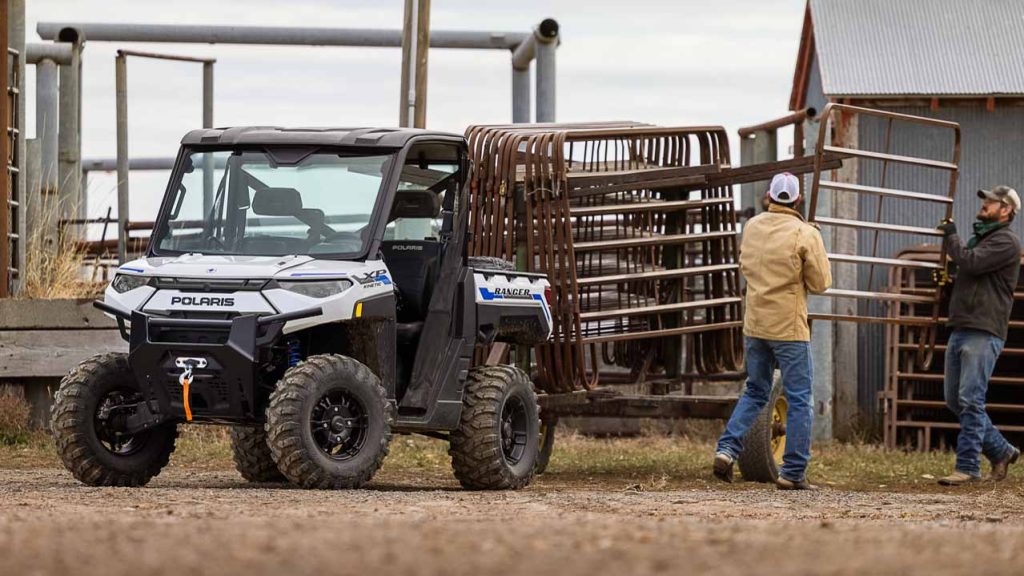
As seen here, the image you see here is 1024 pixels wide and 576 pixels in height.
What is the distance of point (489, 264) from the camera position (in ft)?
39.6

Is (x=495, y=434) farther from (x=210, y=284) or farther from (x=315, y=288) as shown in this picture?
(x=210, y=284)

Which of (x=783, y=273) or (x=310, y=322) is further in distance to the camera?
(x=783, y=273)

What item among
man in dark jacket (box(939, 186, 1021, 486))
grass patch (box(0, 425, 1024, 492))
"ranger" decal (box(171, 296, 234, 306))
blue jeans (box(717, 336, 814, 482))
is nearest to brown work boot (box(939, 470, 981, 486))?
man in dark jacket (box(939, 186, 1021, 486))

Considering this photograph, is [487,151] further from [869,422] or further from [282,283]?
[869,422]

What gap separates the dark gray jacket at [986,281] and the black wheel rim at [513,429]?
4.05 m

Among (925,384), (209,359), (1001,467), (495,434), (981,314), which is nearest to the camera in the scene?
(209,359)

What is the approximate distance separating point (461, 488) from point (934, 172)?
30.6 feet

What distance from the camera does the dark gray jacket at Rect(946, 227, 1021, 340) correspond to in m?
14.0

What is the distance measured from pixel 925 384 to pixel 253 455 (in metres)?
9.15

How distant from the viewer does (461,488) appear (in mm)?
11938

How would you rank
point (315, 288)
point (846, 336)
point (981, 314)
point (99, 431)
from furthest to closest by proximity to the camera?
point (846, 336), point (981, 314), point (99, 431), point (315, 288)

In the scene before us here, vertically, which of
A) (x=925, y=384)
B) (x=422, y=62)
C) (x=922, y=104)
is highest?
(x=422, y=62)

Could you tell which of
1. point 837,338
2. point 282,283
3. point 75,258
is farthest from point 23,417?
point 837,338

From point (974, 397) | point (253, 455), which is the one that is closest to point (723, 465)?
point (974, 397)
